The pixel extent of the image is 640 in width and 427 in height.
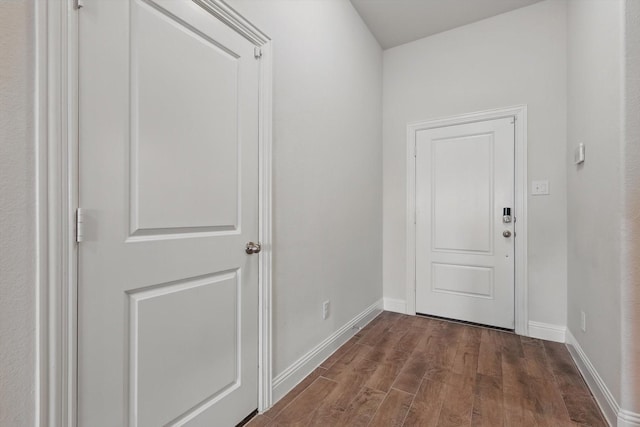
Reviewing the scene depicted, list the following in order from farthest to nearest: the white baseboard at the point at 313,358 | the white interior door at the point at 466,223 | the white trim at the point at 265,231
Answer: the white interior door at the point at 466,223 < the white baseboard at the point at 313,358 < the white trim at the point at 265,231

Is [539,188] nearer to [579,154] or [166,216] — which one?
[579,154]

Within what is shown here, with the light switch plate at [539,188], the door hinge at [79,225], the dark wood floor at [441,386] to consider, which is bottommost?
the dark wood floor at [441,386]

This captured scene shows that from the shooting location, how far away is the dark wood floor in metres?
1.60

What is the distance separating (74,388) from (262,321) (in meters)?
0.85

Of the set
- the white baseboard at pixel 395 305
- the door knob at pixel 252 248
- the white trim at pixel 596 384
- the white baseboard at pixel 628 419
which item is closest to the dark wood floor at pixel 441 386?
the white trim at pixel 596 384

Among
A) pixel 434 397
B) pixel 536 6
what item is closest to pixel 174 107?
pixel 434 397

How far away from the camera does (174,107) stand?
123cm

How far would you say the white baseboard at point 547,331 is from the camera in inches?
100

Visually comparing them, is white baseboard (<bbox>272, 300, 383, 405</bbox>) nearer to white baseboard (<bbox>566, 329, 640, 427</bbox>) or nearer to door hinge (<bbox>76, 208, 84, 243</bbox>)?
door hinge (<bbox>76, 208, 84, 243</bbox>)

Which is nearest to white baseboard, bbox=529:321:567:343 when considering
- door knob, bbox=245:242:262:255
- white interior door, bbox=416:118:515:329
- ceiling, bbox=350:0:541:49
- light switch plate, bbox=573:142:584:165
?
white interior door, bbox=416:118:515:329

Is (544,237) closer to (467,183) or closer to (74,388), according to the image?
(467,183)

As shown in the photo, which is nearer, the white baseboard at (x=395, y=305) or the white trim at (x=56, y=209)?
the white trim at (x=56, y=209)

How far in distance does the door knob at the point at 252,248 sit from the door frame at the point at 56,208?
74 centimetres
